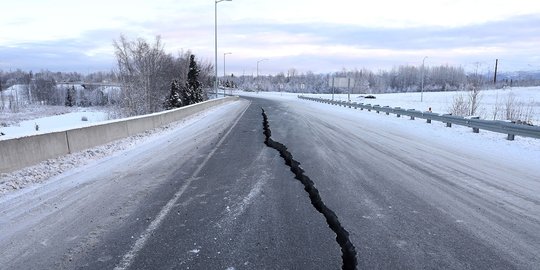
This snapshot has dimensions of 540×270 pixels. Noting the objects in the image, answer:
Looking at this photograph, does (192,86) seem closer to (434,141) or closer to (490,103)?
(490,103)

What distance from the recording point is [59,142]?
959 centimetres

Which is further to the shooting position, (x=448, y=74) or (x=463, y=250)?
(x=448, y=74)

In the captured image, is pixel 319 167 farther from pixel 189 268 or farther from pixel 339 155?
pixel 189 268

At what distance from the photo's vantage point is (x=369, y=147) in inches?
465

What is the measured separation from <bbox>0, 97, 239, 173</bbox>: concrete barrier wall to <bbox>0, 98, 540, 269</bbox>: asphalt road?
97 cm

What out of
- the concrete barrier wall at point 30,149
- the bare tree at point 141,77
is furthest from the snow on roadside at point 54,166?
the bare tree at point 141,77

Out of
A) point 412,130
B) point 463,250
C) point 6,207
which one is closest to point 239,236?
point 463,250

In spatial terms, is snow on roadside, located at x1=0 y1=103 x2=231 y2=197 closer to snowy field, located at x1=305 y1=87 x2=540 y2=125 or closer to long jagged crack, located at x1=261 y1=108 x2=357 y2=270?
long jagged crack, located at x1=261 y1=108 x2=357 y2=270

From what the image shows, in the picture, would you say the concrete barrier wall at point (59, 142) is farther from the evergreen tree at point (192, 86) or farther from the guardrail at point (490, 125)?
the evergreen tree at point (192, 86)

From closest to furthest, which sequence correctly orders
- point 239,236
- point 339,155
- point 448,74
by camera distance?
point 239,236
point 339,155
point 448,74

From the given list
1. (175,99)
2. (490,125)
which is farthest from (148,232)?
(175,99)

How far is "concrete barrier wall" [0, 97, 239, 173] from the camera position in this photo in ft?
25.6

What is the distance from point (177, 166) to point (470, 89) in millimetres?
25763

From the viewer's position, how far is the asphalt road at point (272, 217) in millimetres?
3973
